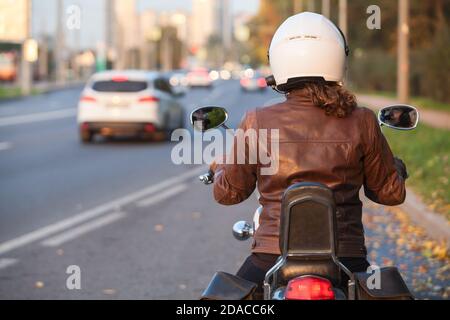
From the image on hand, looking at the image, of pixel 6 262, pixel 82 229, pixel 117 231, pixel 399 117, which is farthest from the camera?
pixel 82 229

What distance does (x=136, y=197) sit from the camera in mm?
12391

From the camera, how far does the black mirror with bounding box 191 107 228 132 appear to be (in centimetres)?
377

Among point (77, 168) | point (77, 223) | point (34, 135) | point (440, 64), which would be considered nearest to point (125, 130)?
point (34, 135)

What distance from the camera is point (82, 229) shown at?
32.0 feet

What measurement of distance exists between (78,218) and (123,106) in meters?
11.5

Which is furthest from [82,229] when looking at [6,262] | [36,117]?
[36,117]

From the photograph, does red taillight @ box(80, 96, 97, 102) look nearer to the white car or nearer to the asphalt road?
the white car

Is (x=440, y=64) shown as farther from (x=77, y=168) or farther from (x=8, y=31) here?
(x=8, y=31)

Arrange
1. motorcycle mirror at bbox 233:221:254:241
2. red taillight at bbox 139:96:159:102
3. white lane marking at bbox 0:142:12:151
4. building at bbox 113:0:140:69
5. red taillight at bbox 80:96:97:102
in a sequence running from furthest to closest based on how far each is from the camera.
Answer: building at bbox 113:0:140:69
red taillight at bbox 139:96:159:102
red taillight at bbox 80:96:97:102
white lane marking at bbox 0:142:12:151
motorcycle mirror at bbox 233:221:254:241

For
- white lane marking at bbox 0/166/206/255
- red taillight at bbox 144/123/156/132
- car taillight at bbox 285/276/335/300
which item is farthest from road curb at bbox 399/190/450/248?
red taillight at bbox 144/123/156/132

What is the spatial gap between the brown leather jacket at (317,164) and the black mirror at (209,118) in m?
0.24

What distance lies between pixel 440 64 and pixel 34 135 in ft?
48.4

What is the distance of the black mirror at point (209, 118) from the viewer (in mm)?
3766

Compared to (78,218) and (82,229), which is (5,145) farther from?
(82,229)
